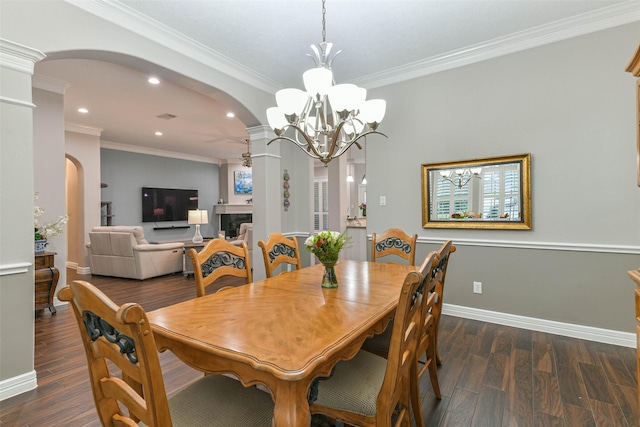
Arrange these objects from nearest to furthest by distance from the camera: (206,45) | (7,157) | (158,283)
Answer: (7,157), (206,45), (158,283)

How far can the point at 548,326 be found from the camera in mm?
2998

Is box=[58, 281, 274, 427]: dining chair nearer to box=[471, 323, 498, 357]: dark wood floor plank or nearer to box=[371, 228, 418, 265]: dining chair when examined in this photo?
box=[371, 228, 418, 265]: dining chair

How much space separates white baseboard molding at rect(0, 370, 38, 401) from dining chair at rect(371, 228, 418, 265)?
2.61 m

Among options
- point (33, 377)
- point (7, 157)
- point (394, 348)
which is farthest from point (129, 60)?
point (394, 348)

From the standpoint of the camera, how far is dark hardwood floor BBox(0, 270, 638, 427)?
1.82 m

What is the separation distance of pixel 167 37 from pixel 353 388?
3.25 metres

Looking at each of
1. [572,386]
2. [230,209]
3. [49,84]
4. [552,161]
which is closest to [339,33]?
[552,161]

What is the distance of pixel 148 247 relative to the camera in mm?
5453

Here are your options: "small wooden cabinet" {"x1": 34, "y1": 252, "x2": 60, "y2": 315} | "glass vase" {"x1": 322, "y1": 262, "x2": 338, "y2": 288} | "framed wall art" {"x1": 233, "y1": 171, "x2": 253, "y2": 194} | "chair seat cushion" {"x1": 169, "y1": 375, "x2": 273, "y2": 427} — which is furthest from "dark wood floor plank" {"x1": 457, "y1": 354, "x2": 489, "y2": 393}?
"framed wall art" {"x1": 233, "y1": 171, "x2": 253, "y2": 194}

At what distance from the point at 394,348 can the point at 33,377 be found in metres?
2.47

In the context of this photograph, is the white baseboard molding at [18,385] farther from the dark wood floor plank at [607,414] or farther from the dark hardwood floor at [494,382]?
the dark wood floor plank at [607,414]

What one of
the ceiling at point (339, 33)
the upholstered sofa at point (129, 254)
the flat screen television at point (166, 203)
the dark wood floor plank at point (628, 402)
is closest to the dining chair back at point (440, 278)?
the dark wood floor plank at point (628, 402)

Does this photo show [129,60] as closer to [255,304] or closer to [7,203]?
[7,203]

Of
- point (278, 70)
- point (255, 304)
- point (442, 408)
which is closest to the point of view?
point (255, 304)
